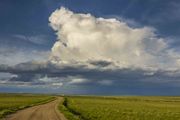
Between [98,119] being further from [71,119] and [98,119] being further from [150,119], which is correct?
[150,119]

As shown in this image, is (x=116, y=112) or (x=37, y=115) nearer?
(x=37, y=115)

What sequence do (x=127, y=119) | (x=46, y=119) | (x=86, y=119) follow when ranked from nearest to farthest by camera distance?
1. (x=46, y=119)
2. (x=86, y=119)
3. (x=127, y=119)

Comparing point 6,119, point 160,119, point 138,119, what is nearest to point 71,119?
point 6,119

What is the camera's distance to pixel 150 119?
146ft

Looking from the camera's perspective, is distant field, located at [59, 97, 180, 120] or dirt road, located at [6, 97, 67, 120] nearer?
dirt road, located at [6, 97, 67, 120]

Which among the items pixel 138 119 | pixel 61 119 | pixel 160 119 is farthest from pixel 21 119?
pixel 160 119

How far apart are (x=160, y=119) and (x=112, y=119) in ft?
26.8

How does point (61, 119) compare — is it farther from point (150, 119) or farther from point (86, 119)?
point (150, 119)

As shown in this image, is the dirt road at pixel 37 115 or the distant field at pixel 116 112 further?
the distant field at pixel 116 112

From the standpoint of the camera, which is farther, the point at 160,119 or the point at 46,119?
the point at 160,119

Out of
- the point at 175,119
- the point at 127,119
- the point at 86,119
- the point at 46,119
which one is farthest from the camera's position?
the point at 175,119

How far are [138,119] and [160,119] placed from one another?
388 cm

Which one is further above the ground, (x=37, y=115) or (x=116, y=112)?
(x=116, y=112)

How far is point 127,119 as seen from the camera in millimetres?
43031
